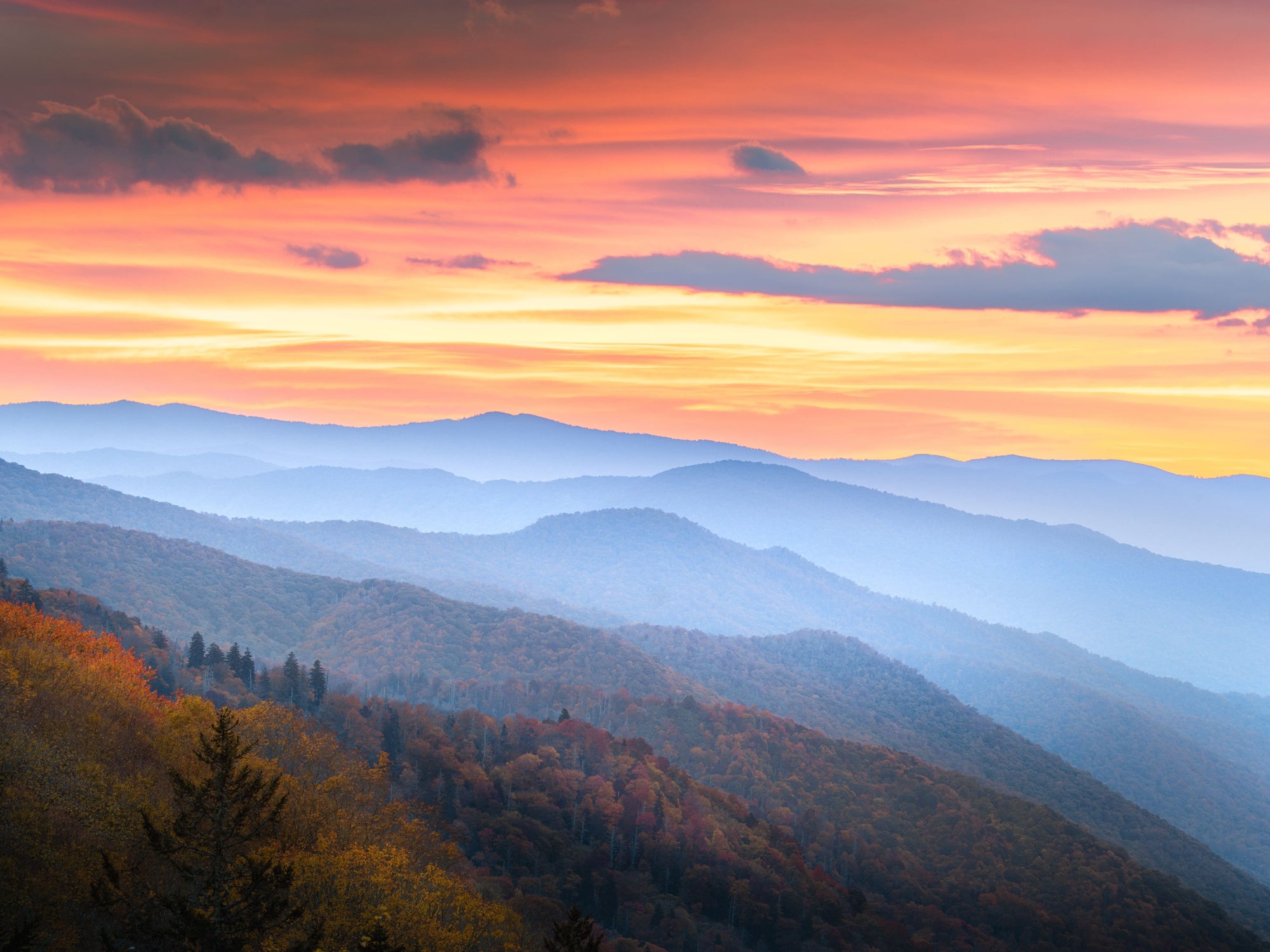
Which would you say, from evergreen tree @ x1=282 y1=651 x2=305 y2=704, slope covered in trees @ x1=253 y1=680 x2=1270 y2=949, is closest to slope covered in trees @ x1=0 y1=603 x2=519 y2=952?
slope covered in trees @ x1=253 y1=680 x2=1270 y2=949

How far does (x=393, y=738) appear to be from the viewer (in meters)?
122

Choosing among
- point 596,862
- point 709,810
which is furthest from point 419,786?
point 709,810

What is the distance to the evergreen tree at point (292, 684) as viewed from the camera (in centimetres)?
13500

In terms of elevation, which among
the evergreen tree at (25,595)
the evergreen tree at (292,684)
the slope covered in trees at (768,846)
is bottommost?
the slope covered in trees at (768,846)

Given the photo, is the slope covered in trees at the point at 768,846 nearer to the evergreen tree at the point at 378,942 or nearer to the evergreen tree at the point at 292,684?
the evergreen tree at the point at 292,684

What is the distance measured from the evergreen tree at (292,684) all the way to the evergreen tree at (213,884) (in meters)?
101


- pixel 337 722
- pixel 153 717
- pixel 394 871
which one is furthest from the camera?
pixel 337 722

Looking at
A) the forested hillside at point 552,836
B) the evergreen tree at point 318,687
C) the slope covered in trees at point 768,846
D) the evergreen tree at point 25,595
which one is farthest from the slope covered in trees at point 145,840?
the evergreen tree at point 318,687

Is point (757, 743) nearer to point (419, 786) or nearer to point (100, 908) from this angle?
point (419, 786)

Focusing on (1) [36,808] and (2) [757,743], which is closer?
(1) [36,808]

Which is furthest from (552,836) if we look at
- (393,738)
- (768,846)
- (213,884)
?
(213,884)

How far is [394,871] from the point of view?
44.7m

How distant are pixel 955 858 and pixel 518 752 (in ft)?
263

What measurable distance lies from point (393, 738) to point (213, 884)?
93.0 metres
